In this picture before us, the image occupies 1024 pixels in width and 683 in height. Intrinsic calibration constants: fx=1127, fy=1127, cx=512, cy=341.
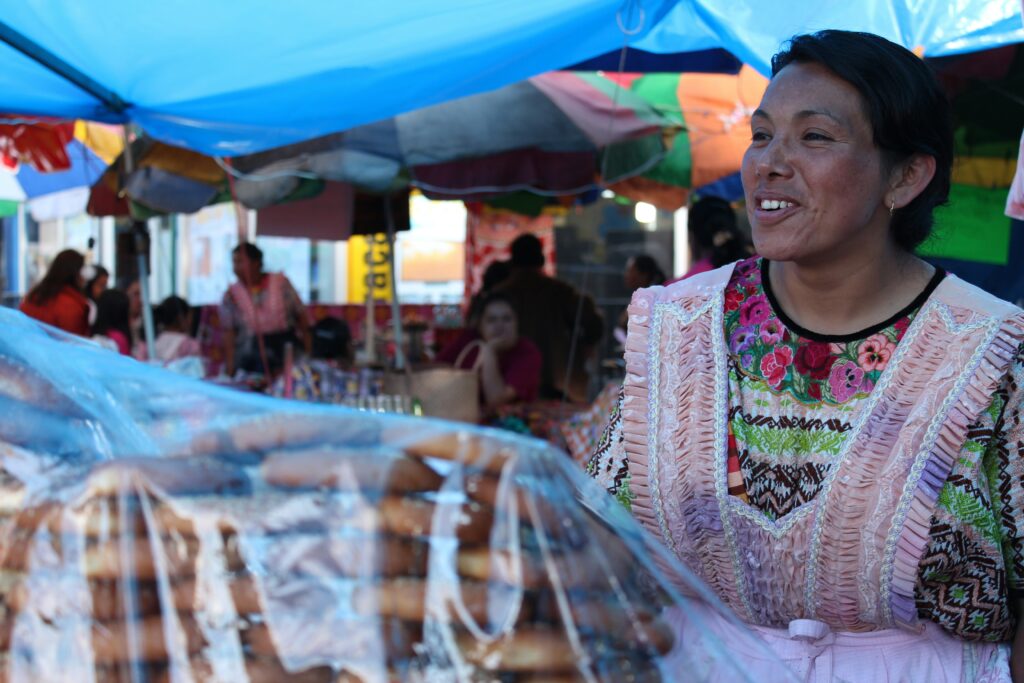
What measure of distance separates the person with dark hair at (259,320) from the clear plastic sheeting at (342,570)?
6.37 metres

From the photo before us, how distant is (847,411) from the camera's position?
161cm

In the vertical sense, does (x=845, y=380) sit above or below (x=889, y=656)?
above

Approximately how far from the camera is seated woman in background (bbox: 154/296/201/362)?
7277 millimetres

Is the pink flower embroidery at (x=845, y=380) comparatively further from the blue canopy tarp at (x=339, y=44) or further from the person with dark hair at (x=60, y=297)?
the person with dark hair at (x=60, y=297)

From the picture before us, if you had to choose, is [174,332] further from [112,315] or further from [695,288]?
[695,288]

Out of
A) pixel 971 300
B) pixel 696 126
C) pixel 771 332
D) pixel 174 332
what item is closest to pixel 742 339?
pixel 771 332

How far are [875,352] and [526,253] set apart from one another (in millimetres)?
6184

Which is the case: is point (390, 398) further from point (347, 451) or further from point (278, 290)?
point (347, 451)

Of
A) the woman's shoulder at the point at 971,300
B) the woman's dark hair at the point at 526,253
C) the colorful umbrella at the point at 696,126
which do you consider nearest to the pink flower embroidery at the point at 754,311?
the woman's shoulder at the point at 971,300

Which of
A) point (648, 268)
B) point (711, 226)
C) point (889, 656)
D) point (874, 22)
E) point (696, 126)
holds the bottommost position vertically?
point (889, 656)

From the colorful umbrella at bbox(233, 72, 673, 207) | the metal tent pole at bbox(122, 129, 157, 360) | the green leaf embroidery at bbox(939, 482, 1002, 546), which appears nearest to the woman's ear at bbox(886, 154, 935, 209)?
the green leaf embroidery at bbox(939, 482, 1002, 546)

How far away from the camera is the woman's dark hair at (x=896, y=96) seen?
63.8 inches

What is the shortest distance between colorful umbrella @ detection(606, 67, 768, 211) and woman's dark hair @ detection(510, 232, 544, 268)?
0.72m

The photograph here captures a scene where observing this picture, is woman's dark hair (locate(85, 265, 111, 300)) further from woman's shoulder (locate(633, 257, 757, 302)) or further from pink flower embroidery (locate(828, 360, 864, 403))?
pink flower embroidery (locate(828, 360, 864, 403))
